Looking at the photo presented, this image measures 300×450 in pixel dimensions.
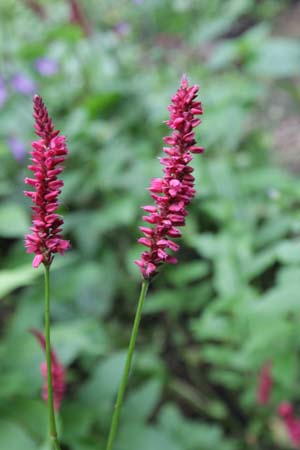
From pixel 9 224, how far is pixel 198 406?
125 cm

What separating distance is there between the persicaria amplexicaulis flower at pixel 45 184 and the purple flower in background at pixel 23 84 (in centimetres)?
→ 329

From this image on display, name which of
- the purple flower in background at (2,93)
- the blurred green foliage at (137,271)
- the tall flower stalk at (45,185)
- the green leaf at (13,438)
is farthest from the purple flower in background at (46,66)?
the tall flower stalk at (45,185)

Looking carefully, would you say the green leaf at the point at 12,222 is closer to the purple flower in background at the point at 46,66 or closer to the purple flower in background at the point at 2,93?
the purple flower in background at the point at 2,93

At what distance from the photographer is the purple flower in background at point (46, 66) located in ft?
Result: 13.6

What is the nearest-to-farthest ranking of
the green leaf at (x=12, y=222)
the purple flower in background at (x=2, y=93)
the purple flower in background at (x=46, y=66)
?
1. the green leaf at (x=12, y=222)
2. the purple flower in background at (x=2, y=93)
3. the purple flower in background at (x=46, y=66)

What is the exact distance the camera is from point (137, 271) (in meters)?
3.21

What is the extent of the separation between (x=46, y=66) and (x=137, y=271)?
1.72 meters

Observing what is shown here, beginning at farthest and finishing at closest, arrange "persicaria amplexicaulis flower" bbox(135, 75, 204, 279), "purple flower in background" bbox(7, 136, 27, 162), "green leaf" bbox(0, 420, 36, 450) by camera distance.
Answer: "purple flower in background" bbox(7, 136, 27, 162) < "green leaf" bbox(0, 420, 36, 450) < "persicaria amplexicaulis flower" bbox(135, 75, 204, 279)

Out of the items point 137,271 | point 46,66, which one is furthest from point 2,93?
point 137,271

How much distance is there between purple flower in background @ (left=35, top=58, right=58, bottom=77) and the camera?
13.6ft

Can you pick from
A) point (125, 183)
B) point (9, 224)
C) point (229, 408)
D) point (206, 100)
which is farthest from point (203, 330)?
point (206, 100)

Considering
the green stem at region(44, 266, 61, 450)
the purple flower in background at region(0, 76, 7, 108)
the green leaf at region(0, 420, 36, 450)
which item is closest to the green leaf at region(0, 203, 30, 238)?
the green leaf at region(0, 420, 36, 450)

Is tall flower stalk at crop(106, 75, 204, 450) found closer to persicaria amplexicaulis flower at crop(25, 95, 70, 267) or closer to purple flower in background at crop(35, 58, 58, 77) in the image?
persicaria amplexicaulis flower at crop(25, 95, 70, 267)

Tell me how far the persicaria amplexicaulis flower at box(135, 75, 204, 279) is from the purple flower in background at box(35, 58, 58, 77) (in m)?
3.43
